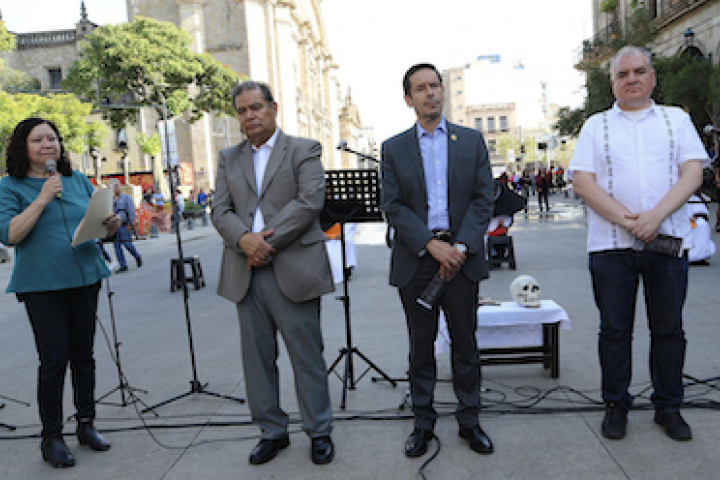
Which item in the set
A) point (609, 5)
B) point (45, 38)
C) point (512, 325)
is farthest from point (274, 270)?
point (45, 38)

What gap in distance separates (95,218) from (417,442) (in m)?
2.37

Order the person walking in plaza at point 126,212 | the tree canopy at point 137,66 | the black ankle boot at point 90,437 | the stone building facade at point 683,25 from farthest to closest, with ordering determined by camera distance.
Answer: the tree canopy at point 137,66, the stone building facade at point 683,25, the person walking in plaza at point 126,212, the black ankle boot at point 90,437

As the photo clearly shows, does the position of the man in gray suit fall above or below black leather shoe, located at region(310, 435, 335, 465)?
above

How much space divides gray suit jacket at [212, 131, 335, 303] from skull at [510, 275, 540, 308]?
189 centimetres

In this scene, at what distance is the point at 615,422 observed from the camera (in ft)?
11.3

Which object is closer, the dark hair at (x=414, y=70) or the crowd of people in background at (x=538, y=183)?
the dark hair at (x=414, y=70)

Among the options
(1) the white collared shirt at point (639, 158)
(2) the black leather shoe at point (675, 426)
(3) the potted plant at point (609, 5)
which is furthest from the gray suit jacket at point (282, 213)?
(3) the potted plant at point (609, 5)

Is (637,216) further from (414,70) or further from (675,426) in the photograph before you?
(414,70)

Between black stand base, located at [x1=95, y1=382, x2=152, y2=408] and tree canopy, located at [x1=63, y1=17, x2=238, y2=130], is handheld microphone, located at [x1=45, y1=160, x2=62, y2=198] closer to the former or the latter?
black stand base, located at [x1=95, y1=382, x2=152, y2=408]

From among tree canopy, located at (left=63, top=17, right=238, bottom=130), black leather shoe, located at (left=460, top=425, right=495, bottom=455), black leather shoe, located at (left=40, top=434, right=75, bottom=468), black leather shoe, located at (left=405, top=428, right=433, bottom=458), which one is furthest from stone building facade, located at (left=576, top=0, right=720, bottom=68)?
black leather shoe, located at (left=40, top=434, right=75, bottom=468)

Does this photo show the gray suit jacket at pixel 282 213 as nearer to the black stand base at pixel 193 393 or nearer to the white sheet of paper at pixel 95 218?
the white sheet of paper at pixel 95 218

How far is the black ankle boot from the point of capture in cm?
374

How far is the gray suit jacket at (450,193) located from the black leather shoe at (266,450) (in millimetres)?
1201

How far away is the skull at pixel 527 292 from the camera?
466 centimetres
